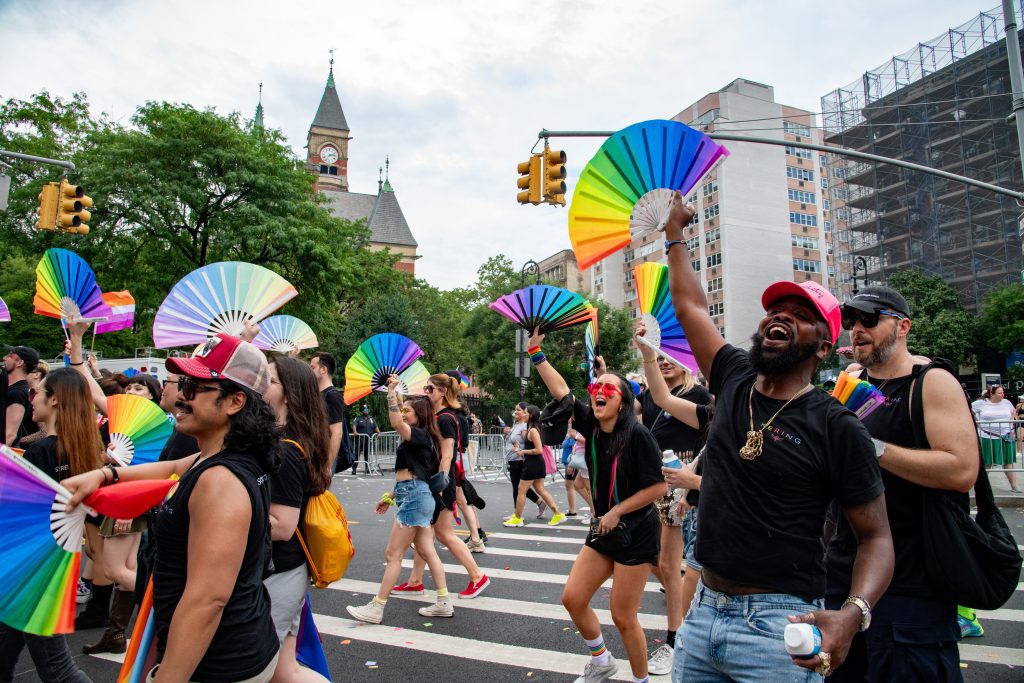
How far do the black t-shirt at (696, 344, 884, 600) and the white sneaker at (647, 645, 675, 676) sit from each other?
2.96 m

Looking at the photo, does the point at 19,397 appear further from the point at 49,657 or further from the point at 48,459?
the point at 49,657

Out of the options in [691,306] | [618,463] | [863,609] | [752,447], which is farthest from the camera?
[618,463]

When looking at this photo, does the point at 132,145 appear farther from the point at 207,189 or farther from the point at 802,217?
the point at 802,217

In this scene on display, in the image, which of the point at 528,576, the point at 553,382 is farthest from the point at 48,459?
the point at 528,576

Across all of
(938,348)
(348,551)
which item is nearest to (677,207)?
(348,551)

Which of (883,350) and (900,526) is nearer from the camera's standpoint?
(900,526)

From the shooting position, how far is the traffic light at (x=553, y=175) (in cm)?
1202

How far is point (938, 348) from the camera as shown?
134 ft

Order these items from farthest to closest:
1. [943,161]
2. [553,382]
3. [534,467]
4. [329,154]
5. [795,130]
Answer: [329,154]
[795,130]
[943,161]
[534,467]
[553,382]

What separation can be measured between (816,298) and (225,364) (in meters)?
2.05

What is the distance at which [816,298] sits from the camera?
235 centimetres

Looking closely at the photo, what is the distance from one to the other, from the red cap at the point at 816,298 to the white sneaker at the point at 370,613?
470 cm

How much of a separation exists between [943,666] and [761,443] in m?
1.25

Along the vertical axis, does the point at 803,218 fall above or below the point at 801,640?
above
